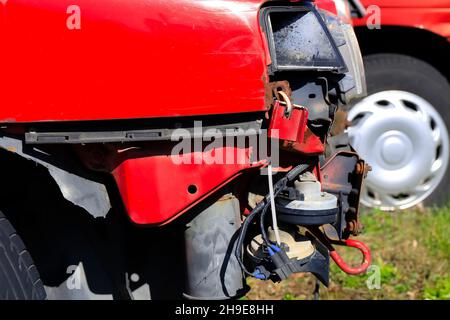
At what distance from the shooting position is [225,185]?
2529mm

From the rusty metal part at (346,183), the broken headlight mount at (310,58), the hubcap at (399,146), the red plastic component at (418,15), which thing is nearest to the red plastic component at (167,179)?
the broken headlight mount at (310,58)

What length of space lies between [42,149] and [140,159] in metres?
0.35

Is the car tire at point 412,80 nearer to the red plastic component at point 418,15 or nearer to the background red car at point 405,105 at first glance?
the background red car at point 405,105

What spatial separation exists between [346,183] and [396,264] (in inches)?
66.6

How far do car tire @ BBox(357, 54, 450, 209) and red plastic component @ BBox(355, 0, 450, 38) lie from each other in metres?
0.31

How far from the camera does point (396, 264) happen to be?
167 inches

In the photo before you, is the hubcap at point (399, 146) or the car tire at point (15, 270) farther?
the hubcap at point (399, 146)

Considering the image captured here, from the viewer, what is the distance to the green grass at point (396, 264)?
391 centimetres

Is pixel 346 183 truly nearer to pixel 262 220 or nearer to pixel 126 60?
pixel 262 220

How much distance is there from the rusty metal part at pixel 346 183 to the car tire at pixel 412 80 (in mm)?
2261

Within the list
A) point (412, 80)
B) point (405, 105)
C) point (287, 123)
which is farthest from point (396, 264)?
point (287, 123)
